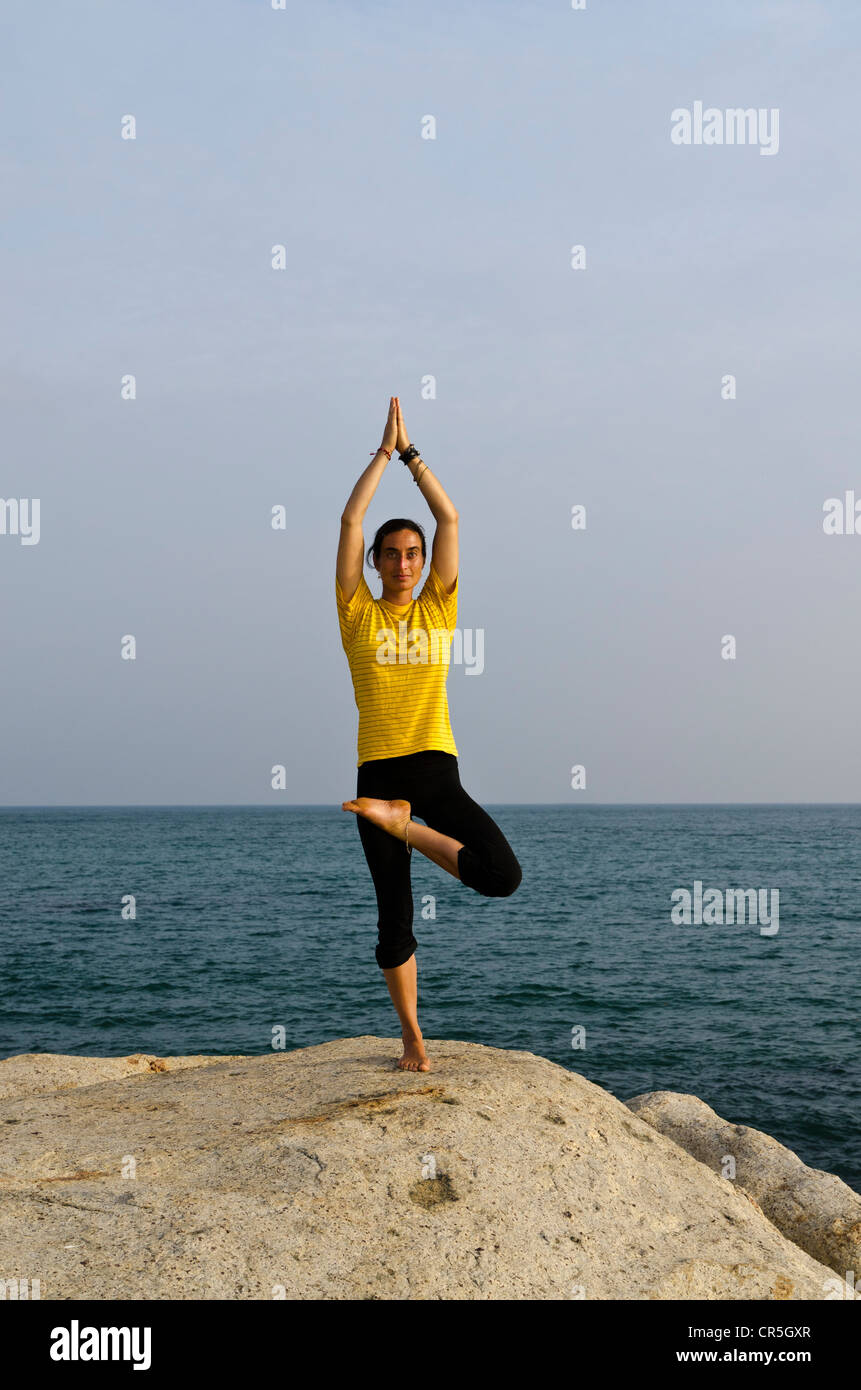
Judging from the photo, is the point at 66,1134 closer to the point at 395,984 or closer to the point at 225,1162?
the point at 225,1162

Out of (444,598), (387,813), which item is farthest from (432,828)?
(444,598)

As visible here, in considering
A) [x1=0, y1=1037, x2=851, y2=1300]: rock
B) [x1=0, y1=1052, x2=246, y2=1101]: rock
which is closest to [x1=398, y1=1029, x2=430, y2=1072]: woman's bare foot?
[x1=0, y1=1037, x2=851, y2=1300]: rock

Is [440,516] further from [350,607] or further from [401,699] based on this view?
[401,699]

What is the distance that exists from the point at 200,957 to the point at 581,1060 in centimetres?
1655

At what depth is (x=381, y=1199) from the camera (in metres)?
4.83

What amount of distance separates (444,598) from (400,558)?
0.41 meters

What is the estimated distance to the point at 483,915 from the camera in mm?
42219

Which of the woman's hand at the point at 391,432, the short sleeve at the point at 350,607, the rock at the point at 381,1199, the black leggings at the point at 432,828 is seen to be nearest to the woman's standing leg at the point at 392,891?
the black leggings at the point at 432,828

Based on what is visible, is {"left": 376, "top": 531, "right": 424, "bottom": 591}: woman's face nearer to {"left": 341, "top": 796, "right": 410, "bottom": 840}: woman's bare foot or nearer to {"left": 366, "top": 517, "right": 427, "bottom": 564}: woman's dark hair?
{"left": 366, "top": 517, "right": 427, "bottom": 564}: woman's dark hair

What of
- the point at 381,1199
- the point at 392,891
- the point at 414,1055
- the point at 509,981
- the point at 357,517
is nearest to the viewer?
the point at 381,1199

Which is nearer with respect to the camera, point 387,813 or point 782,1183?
point 387,813

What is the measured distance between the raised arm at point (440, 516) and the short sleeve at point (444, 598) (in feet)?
0.11

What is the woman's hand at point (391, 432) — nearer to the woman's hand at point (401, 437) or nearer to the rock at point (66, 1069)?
the woman's hand at point (401, 437)
